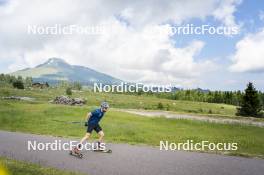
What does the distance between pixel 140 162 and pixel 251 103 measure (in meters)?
51.0

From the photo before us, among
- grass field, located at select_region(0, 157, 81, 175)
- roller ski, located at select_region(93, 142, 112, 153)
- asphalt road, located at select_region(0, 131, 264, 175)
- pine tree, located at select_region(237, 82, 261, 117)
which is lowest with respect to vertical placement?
asphalt road, located at select_region(0, 131, 264, 175)

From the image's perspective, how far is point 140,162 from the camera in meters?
13.6

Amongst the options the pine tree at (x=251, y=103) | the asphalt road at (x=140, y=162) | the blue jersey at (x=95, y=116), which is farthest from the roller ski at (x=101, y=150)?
the pine tree at (x=251, y=103)

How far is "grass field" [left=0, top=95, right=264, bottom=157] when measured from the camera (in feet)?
68.6

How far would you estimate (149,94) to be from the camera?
595ft

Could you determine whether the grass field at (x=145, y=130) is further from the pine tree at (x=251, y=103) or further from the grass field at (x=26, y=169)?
the pine tree at (x=251, y=103)

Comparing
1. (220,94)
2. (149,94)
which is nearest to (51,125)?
(220,94)

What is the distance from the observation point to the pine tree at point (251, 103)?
199ft

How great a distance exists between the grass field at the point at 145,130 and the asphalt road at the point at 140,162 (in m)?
2.57

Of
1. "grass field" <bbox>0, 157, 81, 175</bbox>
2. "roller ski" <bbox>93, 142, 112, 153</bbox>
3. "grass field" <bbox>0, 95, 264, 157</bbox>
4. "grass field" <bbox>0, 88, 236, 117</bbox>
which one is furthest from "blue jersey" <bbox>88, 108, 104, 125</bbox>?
"grass field" <bbox>0, 88, 236, 117</bbox>

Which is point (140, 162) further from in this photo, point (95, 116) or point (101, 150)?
point (95, 116)

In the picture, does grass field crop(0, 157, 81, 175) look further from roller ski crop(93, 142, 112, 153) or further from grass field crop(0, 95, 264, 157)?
grass field crop(0, 95, 264, 157)

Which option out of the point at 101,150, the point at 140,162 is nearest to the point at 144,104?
the point at 101,150

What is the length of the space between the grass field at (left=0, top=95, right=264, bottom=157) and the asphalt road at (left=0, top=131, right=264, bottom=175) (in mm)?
2572
